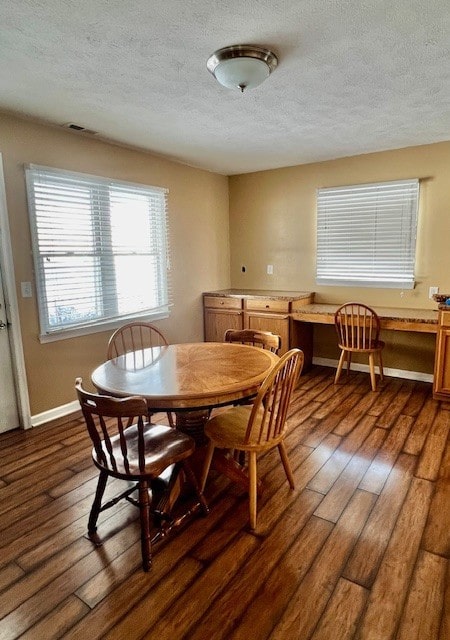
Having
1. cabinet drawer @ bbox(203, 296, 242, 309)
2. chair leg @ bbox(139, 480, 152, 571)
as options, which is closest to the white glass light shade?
chair leg @ bbox(139, 480, 152, 571)

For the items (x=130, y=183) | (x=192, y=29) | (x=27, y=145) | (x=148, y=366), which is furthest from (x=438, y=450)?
(x=27, y=145)

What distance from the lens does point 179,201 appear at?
14.6ft

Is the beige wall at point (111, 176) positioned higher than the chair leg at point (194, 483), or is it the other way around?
the beige wall at point (111, 176)

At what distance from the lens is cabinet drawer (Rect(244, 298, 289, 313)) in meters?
4.30

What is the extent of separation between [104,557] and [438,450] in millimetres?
2283

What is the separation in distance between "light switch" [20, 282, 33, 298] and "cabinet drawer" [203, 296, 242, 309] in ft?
7.50

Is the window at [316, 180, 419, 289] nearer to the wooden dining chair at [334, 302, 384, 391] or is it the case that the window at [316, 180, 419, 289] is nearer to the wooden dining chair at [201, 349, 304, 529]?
the wooden dining chair at [334, 302, 384, 391]

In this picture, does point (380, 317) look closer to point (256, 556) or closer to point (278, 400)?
point (278, 400)

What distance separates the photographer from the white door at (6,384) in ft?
9.66

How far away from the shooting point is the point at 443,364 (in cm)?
347

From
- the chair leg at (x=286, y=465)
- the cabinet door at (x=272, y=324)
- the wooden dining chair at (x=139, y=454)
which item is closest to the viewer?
the wooden dining chair at (x=139, y=454)

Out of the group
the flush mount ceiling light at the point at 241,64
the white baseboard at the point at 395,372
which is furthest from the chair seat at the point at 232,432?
the white baseboard at the point at 395,372

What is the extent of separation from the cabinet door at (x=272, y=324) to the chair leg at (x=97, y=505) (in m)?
2.78

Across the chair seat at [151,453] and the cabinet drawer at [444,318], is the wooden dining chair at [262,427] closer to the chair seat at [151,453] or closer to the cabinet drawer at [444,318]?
the chair seat at [151,453]
